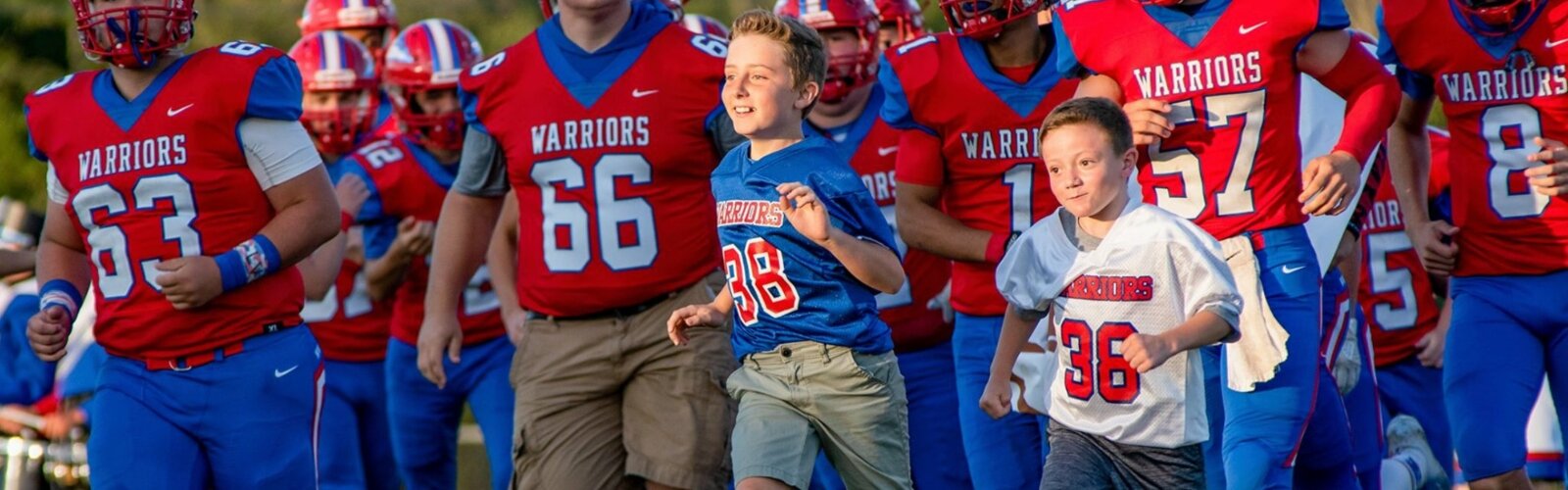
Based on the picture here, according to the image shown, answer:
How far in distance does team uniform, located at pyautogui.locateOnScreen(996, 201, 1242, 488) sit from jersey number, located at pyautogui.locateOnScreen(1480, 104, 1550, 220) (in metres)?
1.76

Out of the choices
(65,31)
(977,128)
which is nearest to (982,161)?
(977,128)

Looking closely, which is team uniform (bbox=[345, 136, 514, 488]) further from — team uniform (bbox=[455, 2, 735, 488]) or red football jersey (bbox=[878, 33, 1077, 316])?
red football jersey (bbox=[878, 33, 1077, 316])

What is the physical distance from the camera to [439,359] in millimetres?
6145

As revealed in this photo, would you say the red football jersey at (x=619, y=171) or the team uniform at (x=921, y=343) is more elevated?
the red football jersey at (x=619, y=171)

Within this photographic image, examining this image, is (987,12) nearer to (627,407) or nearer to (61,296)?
(627,407)

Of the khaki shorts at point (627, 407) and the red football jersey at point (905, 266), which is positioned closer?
the khaki shorts at point (627, 407)

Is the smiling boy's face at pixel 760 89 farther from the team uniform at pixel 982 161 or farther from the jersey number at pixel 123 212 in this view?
the jersey number at pixel 123 212

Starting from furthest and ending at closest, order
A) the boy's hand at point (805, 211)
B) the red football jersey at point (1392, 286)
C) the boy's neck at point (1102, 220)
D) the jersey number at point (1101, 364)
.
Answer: the red football jersey at point (1392, 286), the boy's neck at point (1102, 220), the jersey number at point (1101, 364), the boy's hand at point (805, 211)

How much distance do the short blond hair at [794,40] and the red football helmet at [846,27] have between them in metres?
1.88

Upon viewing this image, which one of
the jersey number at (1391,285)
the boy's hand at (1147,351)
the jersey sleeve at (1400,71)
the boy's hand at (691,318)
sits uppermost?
the jersey sleeve at (1400,71)

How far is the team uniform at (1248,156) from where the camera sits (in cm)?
533

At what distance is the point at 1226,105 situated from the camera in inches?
212

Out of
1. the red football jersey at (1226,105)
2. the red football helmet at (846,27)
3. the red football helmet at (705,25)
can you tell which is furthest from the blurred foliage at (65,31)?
the red football jersey at (1226,105)

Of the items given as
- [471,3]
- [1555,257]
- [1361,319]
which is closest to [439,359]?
[1361,319]
